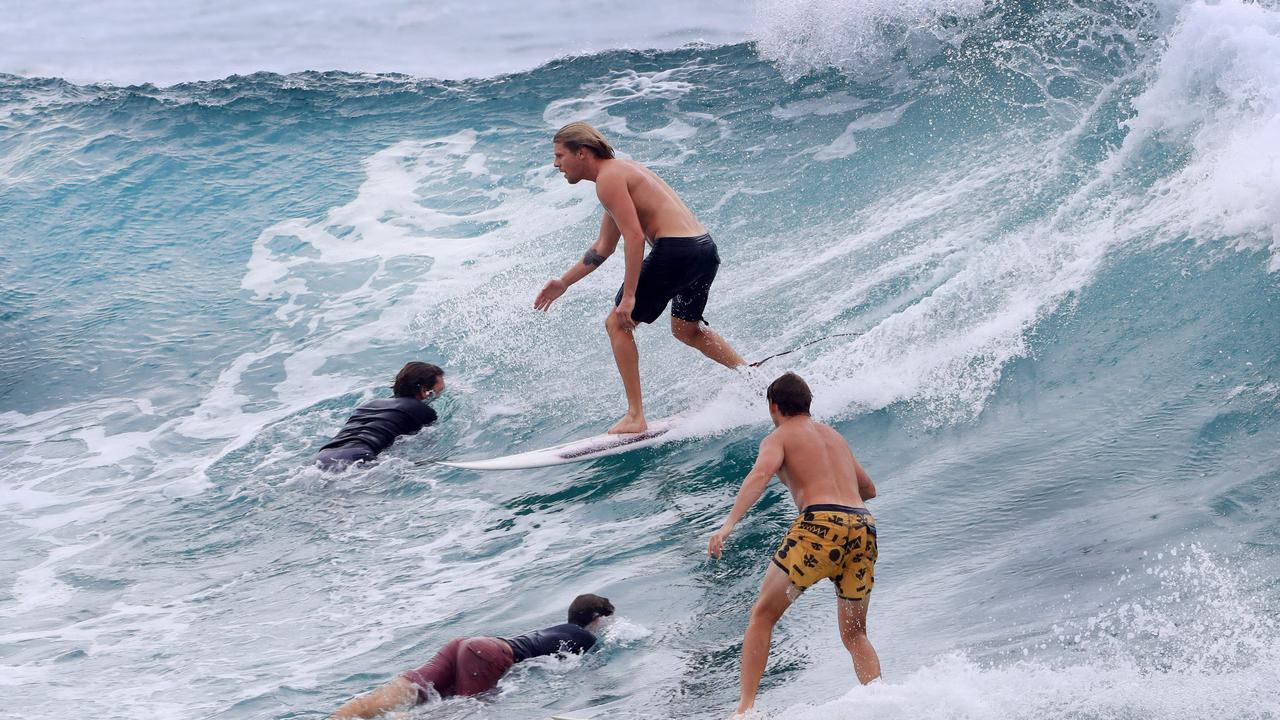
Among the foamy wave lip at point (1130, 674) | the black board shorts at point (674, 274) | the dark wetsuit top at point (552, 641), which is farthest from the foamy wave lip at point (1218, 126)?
the dark wetsuit top at point (552, 641)

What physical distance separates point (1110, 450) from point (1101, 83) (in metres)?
6.16

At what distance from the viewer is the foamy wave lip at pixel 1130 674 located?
3662 millimetres

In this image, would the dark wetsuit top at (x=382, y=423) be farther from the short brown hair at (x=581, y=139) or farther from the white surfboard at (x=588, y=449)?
the short brown hair at (x=581, y=139)

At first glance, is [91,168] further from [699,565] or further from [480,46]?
[699,565]

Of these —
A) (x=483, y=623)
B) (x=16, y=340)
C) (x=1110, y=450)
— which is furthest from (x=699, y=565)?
(x=16, y=340)

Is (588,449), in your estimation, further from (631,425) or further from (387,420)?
(387,420)

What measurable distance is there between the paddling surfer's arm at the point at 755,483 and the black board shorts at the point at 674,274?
2251mm

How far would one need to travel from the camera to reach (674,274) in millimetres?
6520

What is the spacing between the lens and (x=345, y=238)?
39.9ft

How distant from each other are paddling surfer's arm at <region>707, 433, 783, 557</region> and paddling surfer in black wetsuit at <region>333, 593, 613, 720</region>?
0.98 m

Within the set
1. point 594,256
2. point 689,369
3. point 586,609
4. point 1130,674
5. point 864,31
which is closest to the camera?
point 1130,674

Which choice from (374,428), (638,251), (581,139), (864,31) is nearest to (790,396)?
(638,251)

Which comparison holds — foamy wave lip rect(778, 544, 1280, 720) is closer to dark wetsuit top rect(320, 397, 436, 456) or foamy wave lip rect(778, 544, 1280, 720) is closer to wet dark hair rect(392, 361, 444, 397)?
dark wetsuit top rect(320, 397, 436, 456)

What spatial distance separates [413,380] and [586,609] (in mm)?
3227
